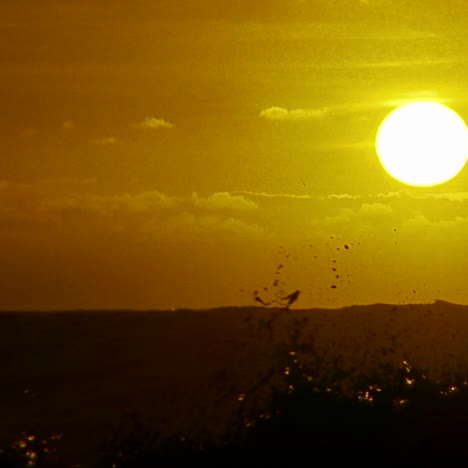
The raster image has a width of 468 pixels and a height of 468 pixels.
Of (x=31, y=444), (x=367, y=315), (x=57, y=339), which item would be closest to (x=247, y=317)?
(x=367, y=315)

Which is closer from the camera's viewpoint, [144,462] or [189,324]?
[144,462]

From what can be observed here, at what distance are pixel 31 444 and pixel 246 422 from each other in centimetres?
308

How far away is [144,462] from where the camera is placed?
19.1 meters

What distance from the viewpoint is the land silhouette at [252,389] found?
19.5m

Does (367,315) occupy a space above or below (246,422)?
above

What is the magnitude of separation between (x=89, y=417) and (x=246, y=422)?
10.9ft

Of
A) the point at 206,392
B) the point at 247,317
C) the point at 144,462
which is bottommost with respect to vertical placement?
the point at 144,462

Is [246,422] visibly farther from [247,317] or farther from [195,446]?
[247,317]

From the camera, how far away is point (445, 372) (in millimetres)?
22797

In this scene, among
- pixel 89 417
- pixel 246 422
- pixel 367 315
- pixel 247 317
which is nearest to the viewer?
pixel 246 422

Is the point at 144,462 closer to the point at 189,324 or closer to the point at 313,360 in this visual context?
the point at 313,360

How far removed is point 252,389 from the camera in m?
21.8

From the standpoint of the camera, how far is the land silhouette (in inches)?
768

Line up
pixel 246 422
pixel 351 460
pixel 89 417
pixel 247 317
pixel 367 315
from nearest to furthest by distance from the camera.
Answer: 1. pixel 351 460
2. pixel 246 422
3. pixel 89 417
4. pixel 247 317
5. pixel 367 315
